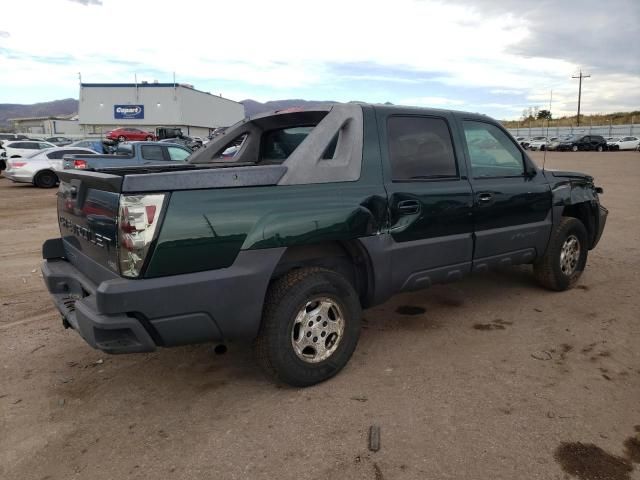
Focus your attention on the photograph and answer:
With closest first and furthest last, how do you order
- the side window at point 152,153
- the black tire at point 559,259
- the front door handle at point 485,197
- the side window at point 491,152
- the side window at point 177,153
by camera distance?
the front door handle at point 485,197, the side window at point 491,152, the black tire at point 559,259, the side window at point 152,153, the side window at point 177,153

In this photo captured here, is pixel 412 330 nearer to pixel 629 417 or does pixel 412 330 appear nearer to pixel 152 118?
pixel 629 417

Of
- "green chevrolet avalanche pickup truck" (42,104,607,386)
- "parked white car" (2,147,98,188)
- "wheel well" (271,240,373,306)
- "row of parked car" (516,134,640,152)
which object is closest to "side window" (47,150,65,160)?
"parked white car" (2,147,98,188)

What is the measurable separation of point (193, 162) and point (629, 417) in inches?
154

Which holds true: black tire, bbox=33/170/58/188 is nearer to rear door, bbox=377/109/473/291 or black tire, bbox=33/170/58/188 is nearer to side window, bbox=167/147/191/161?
side window, bbox=167/147/191/161

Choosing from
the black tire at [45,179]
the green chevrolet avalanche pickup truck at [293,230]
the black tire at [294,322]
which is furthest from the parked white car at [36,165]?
the black tire at [294,322]

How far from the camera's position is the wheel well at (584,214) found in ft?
17.9

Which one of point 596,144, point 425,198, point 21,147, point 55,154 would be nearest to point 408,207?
point 425,198

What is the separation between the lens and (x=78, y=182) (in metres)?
3.24

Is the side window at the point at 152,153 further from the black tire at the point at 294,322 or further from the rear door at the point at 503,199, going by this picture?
the black tire at the point at 294,322

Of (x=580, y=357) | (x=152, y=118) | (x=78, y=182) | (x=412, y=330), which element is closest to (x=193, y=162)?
(x=78, y=182)

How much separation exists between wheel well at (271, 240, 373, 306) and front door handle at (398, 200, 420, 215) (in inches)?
17.4

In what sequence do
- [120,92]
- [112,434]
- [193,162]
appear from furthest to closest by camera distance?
[120,92] → [193,162] → [112,434]

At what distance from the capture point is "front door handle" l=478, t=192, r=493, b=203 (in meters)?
4.21

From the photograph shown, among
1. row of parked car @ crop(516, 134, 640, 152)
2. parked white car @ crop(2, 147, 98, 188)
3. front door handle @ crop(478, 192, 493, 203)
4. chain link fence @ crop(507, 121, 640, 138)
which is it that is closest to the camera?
front door handle @ crop(478, 192, 493, 203)
